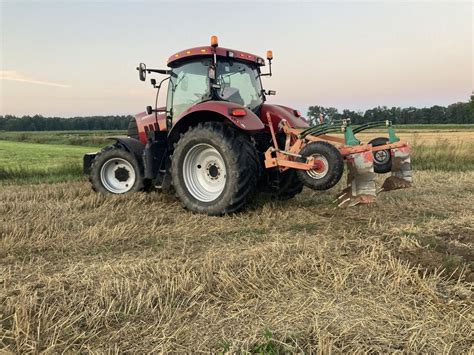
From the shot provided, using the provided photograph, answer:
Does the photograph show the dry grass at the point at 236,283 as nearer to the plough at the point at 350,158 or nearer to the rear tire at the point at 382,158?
the plough at the point at 350,158

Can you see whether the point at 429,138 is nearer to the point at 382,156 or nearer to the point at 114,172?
the point at 382,156

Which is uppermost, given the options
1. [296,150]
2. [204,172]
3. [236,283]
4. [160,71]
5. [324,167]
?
[160,71]

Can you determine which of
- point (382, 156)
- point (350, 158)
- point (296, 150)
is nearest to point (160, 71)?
point (296, 150)

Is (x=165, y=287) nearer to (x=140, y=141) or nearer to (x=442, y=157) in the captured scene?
(x=140, y=141)

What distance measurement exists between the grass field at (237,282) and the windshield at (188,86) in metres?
1.82

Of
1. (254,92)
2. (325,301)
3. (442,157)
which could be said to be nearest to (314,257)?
(325,301)

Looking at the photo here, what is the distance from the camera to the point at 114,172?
6.83 m

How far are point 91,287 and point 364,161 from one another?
130 inches

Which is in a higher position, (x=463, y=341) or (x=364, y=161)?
(x=364, y=161)

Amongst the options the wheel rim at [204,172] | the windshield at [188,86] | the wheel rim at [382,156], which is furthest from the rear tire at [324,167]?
the windshield at [188,86]

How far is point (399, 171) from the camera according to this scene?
553 cm

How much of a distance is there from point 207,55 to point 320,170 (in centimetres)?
229

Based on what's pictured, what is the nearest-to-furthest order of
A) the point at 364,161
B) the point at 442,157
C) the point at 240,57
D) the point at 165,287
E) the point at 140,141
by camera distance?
the point at 165,287 < the point at 364,161 < the point at 240,57 < the point at 140,141 < the point at 442,157

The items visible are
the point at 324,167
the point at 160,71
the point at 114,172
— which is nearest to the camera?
the point at 324,167
